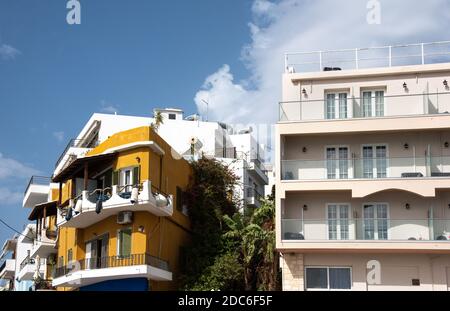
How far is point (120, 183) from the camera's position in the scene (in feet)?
123

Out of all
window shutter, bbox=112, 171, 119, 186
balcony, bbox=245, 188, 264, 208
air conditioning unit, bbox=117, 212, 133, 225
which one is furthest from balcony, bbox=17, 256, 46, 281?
air conditioning unit, bbox=117, 212, 133, 225

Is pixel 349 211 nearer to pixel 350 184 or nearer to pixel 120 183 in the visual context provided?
pixel 350 184

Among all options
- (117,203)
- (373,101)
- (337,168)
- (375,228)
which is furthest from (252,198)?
(375,228)

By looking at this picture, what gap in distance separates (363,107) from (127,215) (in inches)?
525

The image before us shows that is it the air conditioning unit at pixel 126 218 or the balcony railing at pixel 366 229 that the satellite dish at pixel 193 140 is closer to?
the air conditioning unit at pixel 126 218

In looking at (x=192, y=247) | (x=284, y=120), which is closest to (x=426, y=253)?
(x=284, y=120)

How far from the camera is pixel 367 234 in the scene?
3509cm

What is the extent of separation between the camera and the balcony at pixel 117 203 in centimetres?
3566

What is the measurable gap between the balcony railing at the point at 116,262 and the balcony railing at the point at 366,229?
20.7 ft

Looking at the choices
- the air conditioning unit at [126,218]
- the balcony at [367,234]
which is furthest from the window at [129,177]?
the balcony at [367,234]

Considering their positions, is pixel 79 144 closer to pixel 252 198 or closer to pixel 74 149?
pixel 74 149

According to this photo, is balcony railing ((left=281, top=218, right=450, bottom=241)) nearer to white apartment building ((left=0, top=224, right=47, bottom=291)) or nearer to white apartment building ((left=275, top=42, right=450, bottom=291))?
white apartment building ((left=275, top=42, right=450, bottom=291))

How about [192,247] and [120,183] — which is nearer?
[120,183]

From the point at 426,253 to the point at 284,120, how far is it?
9631 mm
